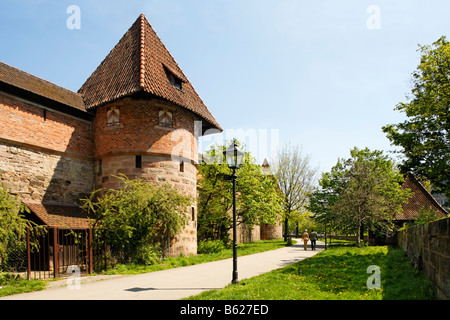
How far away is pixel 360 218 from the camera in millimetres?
24406

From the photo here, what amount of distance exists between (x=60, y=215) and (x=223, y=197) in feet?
46.2

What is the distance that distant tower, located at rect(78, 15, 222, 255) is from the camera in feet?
54.9

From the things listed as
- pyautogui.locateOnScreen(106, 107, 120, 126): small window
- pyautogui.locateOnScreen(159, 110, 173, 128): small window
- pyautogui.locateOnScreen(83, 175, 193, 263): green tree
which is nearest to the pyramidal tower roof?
pyautogui.locateOnScreen(106, 107, 120, 126): small window

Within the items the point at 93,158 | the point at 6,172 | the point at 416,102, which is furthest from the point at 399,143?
the point at 6,172

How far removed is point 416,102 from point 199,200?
1494cm

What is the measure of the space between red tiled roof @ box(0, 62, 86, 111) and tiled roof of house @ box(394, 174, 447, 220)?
26196 mm

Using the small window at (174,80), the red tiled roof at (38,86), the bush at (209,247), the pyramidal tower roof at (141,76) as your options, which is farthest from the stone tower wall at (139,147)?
the bush at (209,247)

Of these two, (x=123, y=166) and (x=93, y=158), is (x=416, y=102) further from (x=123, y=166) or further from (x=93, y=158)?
(x=93, y=158)

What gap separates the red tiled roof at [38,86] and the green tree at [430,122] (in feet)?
58.1

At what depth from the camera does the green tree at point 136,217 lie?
43.9 ft

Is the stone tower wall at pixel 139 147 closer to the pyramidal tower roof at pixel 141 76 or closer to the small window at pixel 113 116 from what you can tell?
the small window at pixel 113 116

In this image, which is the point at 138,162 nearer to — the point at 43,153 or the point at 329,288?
the point at 43,153

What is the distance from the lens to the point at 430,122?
1972 cm

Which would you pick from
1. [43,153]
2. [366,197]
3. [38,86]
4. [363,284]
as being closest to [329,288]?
[363,284]
